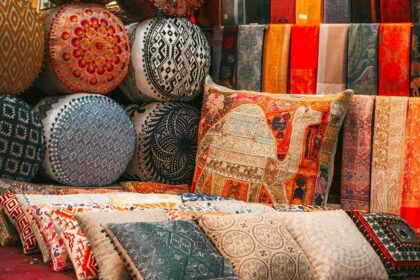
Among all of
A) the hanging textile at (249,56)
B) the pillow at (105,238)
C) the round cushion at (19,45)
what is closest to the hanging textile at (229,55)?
the hanging textile at (249,56)

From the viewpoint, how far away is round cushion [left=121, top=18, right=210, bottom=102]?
2406mm

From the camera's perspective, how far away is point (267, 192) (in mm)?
2242

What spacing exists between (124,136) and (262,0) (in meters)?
0.74

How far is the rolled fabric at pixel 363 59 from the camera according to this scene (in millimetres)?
2342

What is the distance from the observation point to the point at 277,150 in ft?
7.39

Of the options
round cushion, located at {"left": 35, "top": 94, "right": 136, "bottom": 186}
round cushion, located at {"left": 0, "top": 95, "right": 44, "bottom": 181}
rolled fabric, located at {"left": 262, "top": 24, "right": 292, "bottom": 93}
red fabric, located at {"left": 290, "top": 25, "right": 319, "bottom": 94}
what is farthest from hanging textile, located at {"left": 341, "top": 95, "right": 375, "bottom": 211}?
round cushion, located at {"left": 0, "top": 95, "right": 44, "bottom": 181}

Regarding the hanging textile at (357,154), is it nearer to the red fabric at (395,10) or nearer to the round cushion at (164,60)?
the red fabric at (395,10)

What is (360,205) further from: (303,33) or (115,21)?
(115,21)

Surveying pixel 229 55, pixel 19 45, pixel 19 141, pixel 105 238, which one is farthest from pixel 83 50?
pixel 105 238

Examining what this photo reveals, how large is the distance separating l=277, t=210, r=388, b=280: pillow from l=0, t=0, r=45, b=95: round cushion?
0.91 meters

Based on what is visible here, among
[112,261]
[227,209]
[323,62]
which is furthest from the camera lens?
[323,62]

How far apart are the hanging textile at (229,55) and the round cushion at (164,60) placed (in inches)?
4.2

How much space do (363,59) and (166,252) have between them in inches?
46.1

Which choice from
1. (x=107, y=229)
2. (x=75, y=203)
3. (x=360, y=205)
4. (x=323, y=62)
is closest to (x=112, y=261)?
(x=107, y=229)
